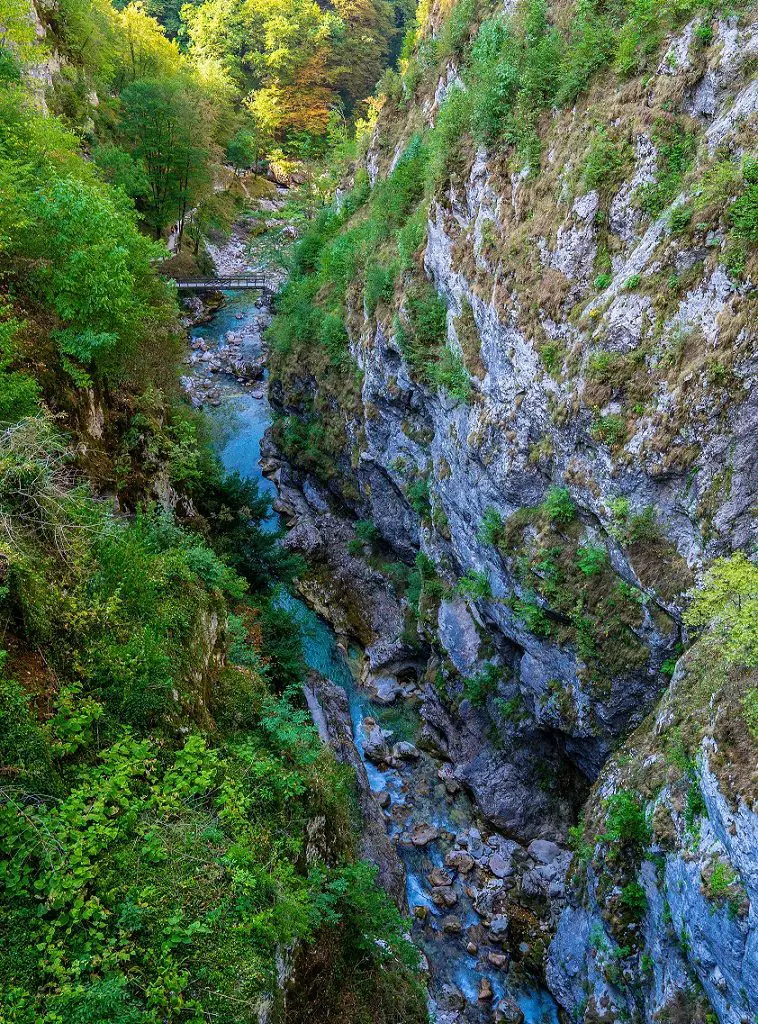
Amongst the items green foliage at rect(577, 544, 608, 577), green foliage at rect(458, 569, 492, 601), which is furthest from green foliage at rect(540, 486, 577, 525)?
green foliage at rect(458, 569, 492, 601)

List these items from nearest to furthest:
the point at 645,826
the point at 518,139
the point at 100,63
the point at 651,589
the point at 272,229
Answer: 1. the point at 645,826
2. the point at 651,589
3. the point at 518,139
4. the point at 100,63
5. the point at 272,229

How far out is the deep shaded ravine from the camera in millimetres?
12188

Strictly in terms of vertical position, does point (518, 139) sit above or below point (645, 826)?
above

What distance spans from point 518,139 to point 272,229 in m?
34.3

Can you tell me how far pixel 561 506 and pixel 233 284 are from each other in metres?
28.7

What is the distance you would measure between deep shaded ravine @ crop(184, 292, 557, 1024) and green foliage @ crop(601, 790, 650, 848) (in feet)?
14.3

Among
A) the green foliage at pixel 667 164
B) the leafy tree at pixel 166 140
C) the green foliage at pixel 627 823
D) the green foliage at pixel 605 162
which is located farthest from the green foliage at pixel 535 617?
the leafy tree at pixel 166 140

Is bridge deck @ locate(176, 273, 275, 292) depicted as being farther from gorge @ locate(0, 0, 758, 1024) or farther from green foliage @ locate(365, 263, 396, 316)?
green foliage @ locate(365, 263, 396, 316)

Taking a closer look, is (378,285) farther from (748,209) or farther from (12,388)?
(12,388)

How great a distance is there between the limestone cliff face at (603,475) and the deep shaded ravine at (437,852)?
0.86 m

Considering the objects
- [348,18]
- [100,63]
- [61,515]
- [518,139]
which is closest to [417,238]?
[518,139]

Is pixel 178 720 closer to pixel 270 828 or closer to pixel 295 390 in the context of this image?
pixel 270 828

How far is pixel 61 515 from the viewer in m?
7.84

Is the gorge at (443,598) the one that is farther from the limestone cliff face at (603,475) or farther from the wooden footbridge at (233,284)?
the wooden footbridge at (233,284)
